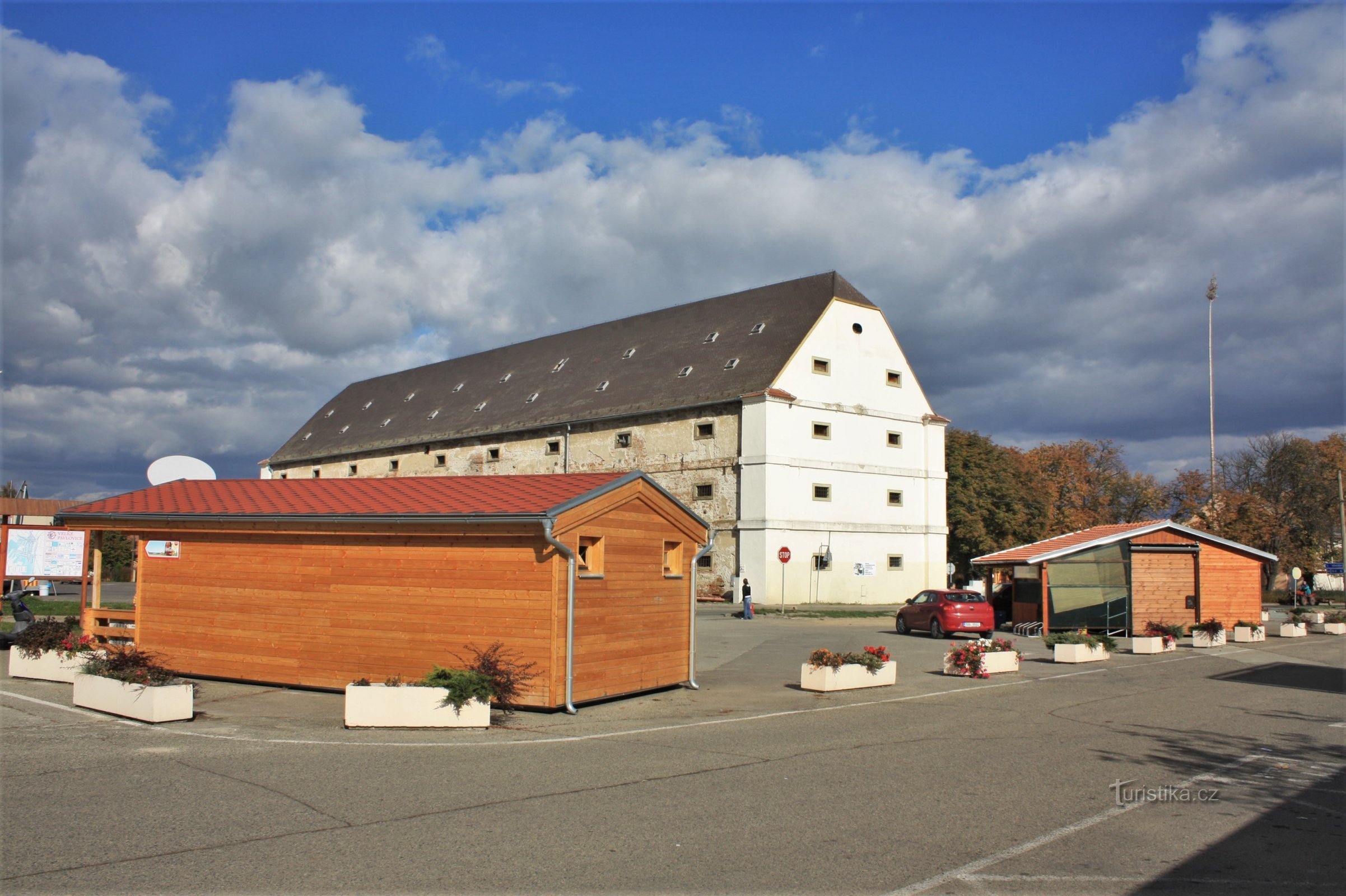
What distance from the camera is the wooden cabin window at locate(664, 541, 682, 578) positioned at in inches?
604

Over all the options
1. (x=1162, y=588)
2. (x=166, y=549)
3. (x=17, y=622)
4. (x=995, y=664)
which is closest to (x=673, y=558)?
(x=995, y=664)

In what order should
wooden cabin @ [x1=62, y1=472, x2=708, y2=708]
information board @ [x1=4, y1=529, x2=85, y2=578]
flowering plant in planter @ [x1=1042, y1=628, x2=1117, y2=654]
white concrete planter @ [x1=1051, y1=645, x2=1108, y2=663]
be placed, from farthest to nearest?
flowering plant in planter @ [x1=1042, y1=628, x2=1117, y2=654] < white concrete planter @ [x1=1051, y1=645, x2=1108, y2=663] < information board @ [x1=4, y1=529, x2=85, y2=578] < wooden cabin @ [x1=62, y1=472, x2=708, y2=708]

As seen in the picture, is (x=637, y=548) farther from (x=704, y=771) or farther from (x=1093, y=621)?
(x=1093, y=621)

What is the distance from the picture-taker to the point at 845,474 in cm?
4122

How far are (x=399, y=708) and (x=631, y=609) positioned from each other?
3.99 meters

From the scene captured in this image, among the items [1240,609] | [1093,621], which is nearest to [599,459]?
[1093,621]

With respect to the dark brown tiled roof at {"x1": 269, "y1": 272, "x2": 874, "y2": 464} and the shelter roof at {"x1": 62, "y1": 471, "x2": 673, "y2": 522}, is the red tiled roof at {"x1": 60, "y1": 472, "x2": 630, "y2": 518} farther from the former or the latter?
the dark brown tiled roof at {"x1": 269, "y1": 272, "x2": 874, "y2": 464}

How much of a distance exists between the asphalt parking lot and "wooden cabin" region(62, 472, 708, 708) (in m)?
0.81

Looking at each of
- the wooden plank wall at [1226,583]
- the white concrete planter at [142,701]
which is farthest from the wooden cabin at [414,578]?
the wooden plank wall at [1226,583]

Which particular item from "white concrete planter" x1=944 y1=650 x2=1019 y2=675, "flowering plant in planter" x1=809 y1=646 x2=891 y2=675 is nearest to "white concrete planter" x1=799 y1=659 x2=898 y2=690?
"flowering plant in planter" x1=809 y1=646 x2=891 y2=675

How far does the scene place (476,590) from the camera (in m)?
13.0

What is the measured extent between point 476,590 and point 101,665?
479 centimetres

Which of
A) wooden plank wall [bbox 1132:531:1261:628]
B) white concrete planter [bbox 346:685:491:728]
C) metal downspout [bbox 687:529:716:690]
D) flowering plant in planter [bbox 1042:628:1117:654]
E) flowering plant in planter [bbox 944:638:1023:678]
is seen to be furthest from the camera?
wooden plank wall [bbox 1132:531:1261:628]

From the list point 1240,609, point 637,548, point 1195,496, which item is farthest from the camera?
point 1195,496
